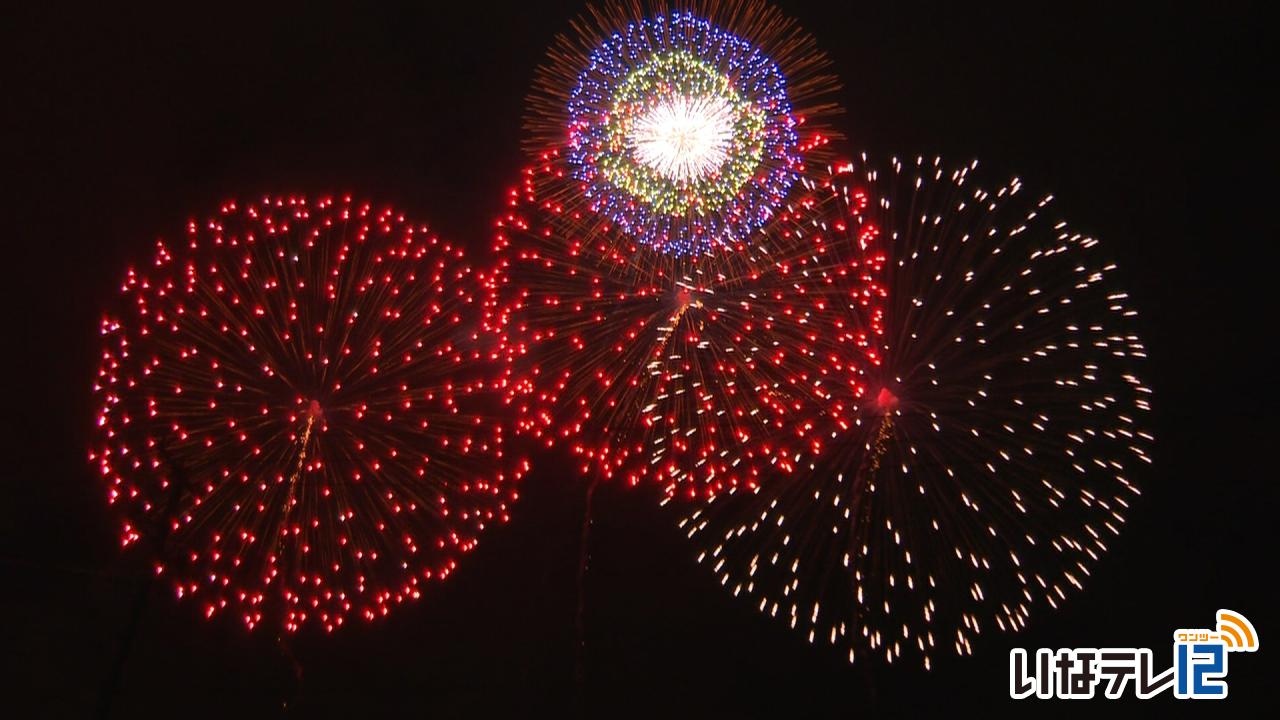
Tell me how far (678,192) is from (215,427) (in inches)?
221

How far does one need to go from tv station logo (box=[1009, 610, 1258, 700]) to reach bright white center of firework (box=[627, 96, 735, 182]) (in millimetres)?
7756

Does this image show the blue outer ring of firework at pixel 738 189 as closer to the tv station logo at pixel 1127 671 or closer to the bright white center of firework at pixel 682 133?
the bright white center of firework at pixel 682 133

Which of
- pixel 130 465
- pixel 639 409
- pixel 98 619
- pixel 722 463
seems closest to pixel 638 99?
pixel 639 409

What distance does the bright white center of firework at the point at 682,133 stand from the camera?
872 cm

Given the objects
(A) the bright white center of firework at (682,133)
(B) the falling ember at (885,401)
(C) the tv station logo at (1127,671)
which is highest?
(A) the bright white center of firework at (682,133)

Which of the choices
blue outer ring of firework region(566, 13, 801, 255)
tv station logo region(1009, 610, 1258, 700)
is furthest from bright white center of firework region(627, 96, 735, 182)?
tv station logo region(1009, 610, 1258, 700)

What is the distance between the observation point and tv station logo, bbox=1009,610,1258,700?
35.8 ft

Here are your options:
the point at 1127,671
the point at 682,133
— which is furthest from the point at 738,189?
the point at 1127,671

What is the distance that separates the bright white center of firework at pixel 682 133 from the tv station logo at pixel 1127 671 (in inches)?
305

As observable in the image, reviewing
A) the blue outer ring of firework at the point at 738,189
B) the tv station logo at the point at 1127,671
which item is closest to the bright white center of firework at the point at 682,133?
the blue outer ring of firework at the point at 738,189

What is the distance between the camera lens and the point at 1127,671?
11289mm

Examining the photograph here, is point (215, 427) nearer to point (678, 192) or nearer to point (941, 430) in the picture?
point (678, 192)

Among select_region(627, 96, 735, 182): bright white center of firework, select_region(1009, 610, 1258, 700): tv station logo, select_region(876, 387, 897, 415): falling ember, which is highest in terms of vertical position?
select_region(627, 96, 735, 182): bright white center of firework

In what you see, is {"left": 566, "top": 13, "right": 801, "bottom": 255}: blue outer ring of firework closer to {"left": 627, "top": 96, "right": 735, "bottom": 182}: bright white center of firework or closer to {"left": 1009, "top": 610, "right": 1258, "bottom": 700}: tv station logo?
{"left": 627, "top": 96, "right": 735, "bottom": 182}: bright white center of firework
